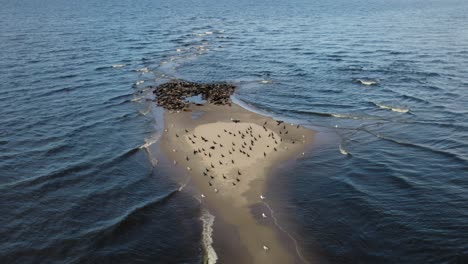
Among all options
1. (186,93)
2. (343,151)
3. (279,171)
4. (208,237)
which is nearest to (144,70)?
(186,93)

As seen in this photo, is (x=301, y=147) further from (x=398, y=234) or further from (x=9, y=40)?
(x=9, y=40)

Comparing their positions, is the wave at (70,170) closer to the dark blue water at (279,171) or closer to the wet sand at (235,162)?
the dark blue water at (279,171)

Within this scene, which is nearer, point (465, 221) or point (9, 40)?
point (465, 221)

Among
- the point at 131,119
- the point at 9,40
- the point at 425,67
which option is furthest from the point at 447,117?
the point at 9,40

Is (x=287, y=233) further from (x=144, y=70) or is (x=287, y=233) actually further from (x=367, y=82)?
(x=144, y=70)

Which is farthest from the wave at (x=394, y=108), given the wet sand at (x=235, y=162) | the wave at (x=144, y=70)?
the wave at (x=144, y=70)

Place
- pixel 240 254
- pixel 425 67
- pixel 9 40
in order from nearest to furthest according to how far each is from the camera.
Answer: pixel 240 254
pixel 425 67
pixel 9 40

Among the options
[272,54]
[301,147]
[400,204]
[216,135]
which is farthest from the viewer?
[272,54]
